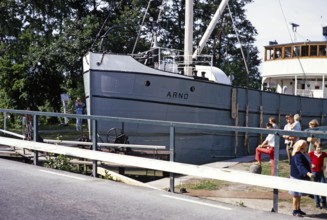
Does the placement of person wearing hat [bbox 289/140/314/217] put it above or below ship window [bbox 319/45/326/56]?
below

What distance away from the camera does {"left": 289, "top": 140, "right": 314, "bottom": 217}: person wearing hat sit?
6.41m

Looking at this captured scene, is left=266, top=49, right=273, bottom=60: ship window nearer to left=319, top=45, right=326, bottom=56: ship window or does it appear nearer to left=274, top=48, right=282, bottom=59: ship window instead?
left=274, top=48, right=282, bottom=59: ship window

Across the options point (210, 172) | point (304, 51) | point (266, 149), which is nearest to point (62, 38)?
point (304, 51)

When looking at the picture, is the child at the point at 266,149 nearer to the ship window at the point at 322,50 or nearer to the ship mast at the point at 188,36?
the ship mast at the point at 188,36

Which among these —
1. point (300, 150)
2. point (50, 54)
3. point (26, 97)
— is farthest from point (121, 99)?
point (26, 97)

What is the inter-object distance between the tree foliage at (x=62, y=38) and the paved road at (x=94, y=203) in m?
18.8

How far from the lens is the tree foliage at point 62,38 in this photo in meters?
26.6

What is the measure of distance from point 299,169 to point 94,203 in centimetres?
296

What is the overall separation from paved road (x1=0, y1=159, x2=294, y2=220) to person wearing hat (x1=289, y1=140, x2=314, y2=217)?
510 millimetres

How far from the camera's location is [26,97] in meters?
32.3

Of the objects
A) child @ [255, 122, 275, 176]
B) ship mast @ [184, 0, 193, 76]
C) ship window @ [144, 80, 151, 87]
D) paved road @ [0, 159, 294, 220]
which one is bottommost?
paved road @ [0, 159, 294, 220]

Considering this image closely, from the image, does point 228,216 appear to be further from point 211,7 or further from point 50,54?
point 211,7

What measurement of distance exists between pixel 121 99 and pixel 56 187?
6936 mm

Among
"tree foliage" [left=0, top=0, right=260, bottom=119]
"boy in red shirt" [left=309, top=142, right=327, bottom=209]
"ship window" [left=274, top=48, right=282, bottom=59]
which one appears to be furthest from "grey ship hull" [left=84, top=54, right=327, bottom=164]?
"tree foliage" [left=0, top=0, right=260, bottom=119]
